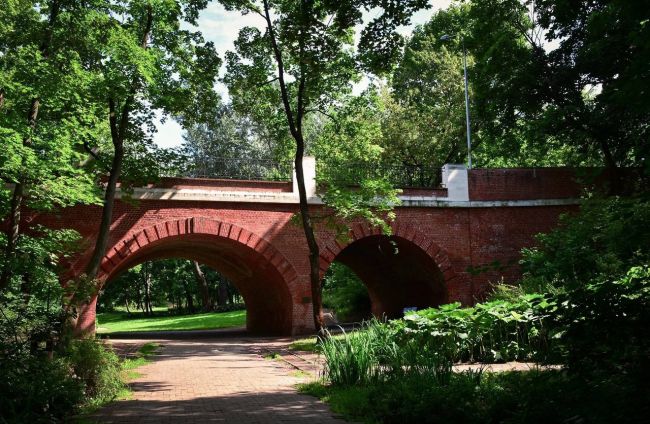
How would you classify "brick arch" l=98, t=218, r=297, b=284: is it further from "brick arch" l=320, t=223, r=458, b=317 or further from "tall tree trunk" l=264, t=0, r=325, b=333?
"tall tree trunk" l=264, t=0, r=325, b=333

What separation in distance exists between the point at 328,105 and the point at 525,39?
28.2ft

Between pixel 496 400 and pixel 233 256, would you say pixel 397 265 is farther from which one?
pixel 496 400

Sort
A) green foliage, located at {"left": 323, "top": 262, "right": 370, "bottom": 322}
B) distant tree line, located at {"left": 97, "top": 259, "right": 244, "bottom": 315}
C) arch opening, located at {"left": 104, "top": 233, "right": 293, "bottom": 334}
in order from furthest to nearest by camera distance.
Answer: distant tree line, located at {"left": 97, "top": 259, "right": 244, "bottom": 315}, green foliage, located at {"left": 323, "top": 262, "right": 370, "bottom": 322}, arch opening, located at {"left": 104, "top": 233, "right": 293, "bottom": 334}

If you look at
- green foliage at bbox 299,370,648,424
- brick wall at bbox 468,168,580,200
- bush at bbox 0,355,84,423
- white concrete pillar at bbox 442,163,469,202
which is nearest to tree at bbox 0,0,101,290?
bush at bbox 0,355,84,423

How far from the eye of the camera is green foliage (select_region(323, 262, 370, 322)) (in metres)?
29.5

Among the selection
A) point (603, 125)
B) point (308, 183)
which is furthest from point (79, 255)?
point (603, 125)

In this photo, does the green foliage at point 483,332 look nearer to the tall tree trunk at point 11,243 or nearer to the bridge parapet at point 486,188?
the tall tree trunk at point 11,243

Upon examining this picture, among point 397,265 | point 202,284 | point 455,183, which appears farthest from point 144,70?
point 202,284

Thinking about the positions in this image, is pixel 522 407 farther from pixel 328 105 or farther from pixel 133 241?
pixel 133 241

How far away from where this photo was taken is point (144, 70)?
11141 millimetres

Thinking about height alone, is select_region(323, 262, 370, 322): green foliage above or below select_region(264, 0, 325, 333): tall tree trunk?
below

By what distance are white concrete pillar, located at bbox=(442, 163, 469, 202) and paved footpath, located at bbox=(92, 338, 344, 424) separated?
984 cm

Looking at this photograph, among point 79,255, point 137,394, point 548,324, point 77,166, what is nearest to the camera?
point 548,324

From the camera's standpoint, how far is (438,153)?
2666 centimetres
